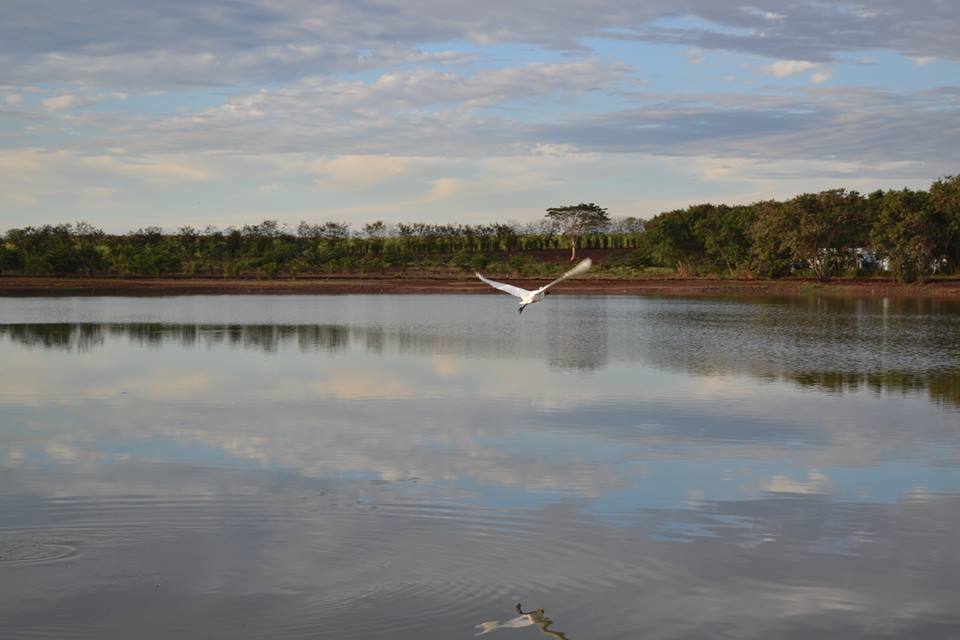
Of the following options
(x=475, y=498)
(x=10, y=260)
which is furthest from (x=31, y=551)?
(x=10, y=260)

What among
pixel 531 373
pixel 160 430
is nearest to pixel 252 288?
pixel 531 373

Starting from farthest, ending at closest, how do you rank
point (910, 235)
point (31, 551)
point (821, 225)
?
point (821, 225)
point (910, 235)
point (31, 551)

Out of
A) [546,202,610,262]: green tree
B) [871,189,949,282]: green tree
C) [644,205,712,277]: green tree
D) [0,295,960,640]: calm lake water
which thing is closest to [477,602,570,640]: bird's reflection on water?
[0,295,960,640]: calm lake water

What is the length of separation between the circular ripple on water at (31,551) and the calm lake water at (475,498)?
0.04 metres

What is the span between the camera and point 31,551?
10.3m

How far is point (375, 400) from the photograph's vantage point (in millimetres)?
20547

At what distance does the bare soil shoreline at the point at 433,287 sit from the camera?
2611 inches

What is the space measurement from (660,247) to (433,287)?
2168 centimetres

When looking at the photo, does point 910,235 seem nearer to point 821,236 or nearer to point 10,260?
point 821,236

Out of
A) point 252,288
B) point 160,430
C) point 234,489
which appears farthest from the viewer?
point 252,288

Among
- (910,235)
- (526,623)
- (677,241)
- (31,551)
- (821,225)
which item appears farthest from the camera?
(677,241)

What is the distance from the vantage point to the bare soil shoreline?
66.3 meters

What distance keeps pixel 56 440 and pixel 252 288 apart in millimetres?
57000

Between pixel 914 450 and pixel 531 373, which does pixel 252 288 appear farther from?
pixel 914 450
